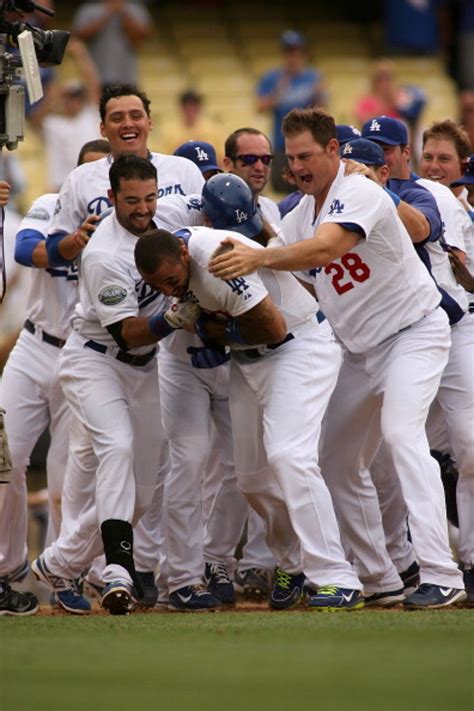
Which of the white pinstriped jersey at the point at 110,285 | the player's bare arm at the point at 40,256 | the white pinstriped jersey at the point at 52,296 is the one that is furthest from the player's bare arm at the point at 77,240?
the white pinstriped jersey at the point at 52,296

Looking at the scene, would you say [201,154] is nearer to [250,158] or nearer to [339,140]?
[250,158]

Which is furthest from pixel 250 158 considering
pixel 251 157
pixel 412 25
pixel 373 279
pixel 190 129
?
pixel 412 25

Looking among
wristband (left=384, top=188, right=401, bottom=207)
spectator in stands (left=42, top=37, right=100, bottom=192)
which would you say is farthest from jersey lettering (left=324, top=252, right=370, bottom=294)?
spectator in stands (left=42, top=37, right=100, bottom=192)

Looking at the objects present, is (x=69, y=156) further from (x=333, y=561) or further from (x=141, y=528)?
(x=333, y=561)

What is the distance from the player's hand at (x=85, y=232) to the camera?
27.2 ft

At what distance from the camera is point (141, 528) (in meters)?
9.09

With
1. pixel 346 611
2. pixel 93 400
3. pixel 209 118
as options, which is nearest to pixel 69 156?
pixel 209 118

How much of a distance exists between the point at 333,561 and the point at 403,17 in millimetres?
11411

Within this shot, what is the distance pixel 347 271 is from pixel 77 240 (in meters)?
1.38

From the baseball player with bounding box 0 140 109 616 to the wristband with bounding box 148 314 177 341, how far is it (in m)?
1.29

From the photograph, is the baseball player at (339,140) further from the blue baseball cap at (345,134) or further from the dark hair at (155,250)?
the dark hair at (155,250)

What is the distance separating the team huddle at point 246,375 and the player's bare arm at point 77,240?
0.01 m

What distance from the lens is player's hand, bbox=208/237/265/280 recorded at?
740 centimetres

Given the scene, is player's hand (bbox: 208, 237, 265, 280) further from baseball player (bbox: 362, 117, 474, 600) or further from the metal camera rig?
baseball player (bbox: 362, 117, 474, 600)
